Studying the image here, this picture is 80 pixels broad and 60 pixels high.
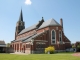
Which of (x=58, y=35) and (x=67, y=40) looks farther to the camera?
(x=67, y=40)

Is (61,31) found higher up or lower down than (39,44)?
higher up

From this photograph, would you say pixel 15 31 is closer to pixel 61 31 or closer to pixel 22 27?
pixel 22 27

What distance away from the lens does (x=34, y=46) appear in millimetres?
37594

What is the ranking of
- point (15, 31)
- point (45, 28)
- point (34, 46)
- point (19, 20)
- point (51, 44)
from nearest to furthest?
point (34, 46)
point (51, 44)
point (45, 28)
point (19, 20)
point (15, 31)

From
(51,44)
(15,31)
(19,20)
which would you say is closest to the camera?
(51,44)

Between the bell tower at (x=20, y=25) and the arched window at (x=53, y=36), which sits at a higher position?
the bell tower at (x=20, y=25)

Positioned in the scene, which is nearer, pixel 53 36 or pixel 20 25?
pixel 53 36

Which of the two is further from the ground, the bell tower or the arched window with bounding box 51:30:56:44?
the bell tower

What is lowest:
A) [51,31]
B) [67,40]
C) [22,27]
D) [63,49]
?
[63,49]

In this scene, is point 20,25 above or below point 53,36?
above

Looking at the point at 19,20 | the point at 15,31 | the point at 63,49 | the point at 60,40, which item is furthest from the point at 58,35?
the point at 15,31

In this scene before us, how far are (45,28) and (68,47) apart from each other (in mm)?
11373

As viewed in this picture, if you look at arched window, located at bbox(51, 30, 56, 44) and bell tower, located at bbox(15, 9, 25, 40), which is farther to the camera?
bell tower, located at bbox(15, 9, 25, 40)

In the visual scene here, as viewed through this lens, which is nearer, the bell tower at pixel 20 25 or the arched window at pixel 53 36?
the arched window at pixel 53 36
